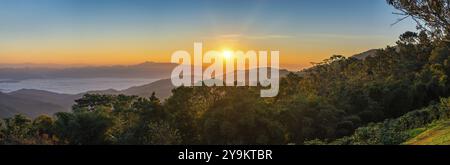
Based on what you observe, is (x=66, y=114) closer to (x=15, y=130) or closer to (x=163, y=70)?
(x=15, y=130)

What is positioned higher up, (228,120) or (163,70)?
(163,70)

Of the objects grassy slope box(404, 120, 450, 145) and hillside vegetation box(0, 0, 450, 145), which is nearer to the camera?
grassy slope box(404, 120, 450, 145)

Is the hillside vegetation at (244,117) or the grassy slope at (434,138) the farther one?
the hillside vegetation at (244,117)

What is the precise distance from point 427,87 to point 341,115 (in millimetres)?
8170

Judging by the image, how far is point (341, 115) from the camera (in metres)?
29.4

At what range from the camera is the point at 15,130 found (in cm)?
2297

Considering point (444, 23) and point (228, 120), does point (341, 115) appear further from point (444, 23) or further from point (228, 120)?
point (444, 23)

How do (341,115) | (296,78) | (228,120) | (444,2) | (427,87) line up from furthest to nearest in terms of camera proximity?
(296,78), (427,87), (341,115), (228,120), (444,2)

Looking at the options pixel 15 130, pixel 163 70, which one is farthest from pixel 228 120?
pixel 15 130

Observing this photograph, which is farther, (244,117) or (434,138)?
(244,117)
